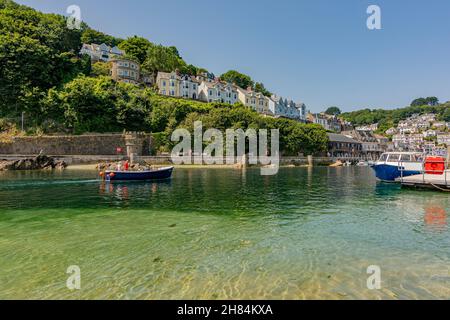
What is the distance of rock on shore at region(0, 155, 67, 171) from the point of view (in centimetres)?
5734

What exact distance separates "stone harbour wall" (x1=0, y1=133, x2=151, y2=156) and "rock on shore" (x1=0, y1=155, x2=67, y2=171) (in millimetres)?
7082

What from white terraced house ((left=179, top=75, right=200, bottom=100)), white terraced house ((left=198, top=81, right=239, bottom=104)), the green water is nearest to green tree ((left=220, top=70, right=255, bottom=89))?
white terraced house ((left=198, top=81, right=239, bottom=104))

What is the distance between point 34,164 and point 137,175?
3395cm

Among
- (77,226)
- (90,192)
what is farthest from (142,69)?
(77,226)

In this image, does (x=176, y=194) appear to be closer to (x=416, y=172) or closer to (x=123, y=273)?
(x=123, y=273)

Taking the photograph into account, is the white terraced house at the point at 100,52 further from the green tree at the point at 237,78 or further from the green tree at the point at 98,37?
the green tree at the point at 237,78

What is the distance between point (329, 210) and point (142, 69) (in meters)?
109

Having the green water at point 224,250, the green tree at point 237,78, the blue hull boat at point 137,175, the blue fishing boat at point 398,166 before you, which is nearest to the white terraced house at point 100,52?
the green tree at point 237,78

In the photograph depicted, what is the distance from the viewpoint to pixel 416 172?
3594 cm

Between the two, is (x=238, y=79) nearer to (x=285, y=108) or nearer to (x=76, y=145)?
(x=285, y=108)

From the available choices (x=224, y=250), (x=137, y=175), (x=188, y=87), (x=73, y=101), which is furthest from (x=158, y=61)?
(x=224, y=250)

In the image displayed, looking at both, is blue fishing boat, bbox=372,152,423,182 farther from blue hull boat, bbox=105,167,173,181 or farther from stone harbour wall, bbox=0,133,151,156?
stone harbour wall, bbox=0,133,151,156

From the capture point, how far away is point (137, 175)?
3875 cm

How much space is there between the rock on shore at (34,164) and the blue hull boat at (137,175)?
30.1 meters
